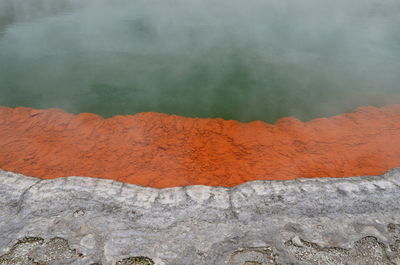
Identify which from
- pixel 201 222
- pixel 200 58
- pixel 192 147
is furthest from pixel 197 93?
pixel 201 222

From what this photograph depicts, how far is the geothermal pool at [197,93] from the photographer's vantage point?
3.01 meters

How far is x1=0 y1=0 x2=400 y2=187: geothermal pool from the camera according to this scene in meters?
3.01

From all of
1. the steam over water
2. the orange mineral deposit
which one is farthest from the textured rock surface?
the steam over water

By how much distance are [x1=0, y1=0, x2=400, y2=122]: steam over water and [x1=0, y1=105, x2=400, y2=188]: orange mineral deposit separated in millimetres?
296

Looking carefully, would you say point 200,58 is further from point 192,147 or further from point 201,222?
point 201,222

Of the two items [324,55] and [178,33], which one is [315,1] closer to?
[324,55]

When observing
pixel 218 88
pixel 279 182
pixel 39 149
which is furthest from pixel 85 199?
pixel 218 88

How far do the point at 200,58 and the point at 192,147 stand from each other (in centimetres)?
229

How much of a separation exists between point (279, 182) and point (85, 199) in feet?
5.23

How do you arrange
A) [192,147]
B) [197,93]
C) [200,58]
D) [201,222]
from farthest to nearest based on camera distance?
[200,58] < [197,93] < [192,147] < [201,222]

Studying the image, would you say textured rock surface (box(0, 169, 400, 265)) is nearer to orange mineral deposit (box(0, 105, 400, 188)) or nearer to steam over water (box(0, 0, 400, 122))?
orange mineral deposit (box(0, 105, 400, 188))

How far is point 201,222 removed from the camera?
200cm

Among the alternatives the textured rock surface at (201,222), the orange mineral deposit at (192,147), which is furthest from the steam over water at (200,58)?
the textured rock surface at (201,222)

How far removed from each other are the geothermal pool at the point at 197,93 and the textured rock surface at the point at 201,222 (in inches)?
20.2
